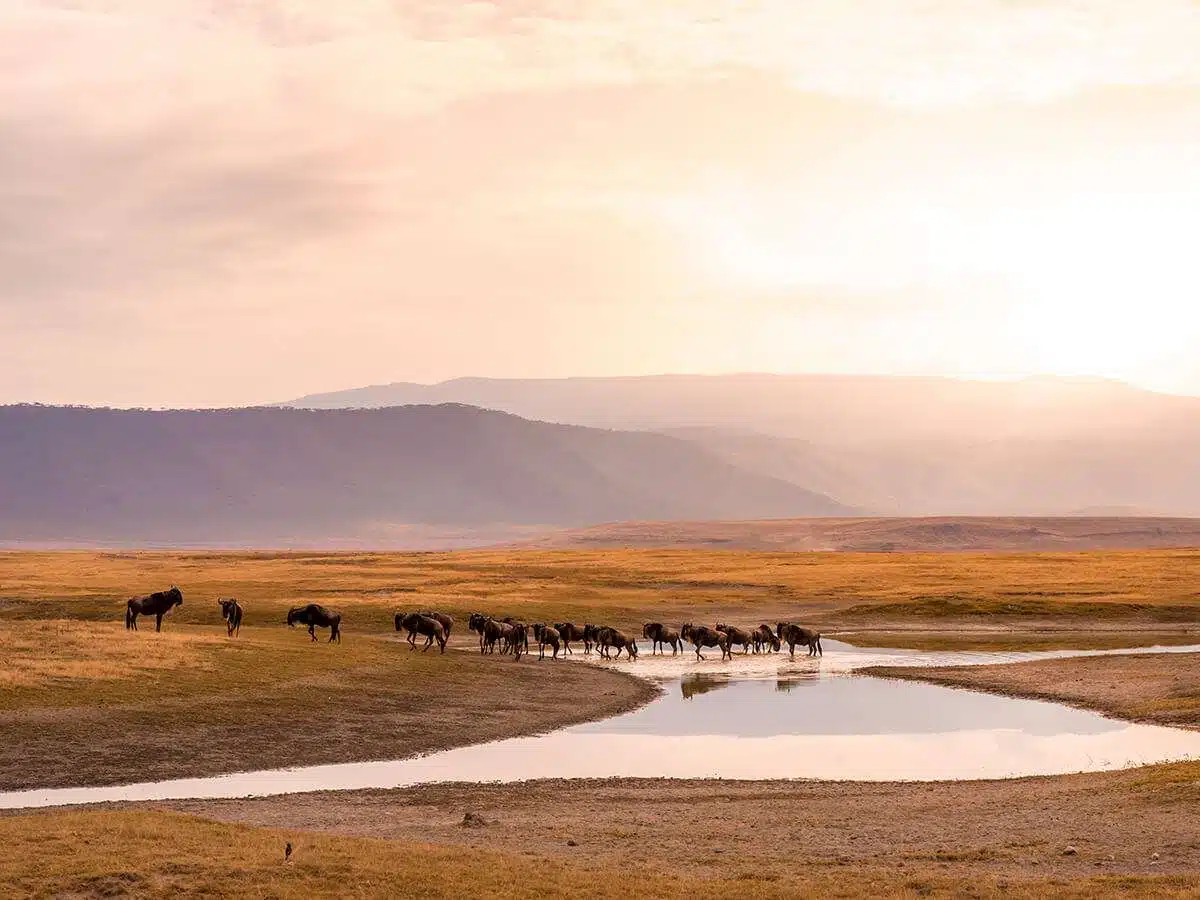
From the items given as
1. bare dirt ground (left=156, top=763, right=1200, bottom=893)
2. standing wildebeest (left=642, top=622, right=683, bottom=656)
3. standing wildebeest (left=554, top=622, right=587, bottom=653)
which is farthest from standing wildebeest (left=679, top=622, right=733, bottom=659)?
bare dirt ground (left=156, top=763, right=1200, bottom=893)

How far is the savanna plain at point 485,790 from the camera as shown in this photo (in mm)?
19672

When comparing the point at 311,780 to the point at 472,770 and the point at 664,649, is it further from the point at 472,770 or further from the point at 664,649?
the point at 664,649

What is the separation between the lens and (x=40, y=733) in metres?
33.4

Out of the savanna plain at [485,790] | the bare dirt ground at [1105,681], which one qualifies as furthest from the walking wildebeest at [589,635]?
the bare dirt ground at [1105,681]

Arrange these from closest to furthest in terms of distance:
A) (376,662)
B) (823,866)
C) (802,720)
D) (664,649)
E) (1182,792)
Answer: (823,866) → (1182,792) → (802,720) → (376,662) → (664,649)

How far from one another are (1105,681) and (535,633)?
24111 mm

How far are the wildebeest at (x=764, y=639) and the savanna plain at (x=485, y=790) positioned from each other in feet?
18.6

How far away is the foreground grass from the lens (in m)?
18.8

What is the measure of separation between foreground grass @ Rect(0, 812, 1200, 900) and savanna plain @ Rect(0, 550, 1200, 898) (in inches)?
2.2

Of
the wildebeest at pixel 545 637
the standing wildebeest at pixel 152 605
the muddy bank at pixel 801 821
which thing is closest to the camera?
the muddy bank at pixel 801 821

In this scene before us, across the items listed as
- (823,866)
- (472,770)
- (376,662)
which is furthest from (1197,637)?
(823,866)

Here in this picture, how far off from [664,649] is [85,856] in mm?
46974

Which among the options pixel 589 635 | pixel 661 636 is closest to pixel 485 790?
pixel 589 635

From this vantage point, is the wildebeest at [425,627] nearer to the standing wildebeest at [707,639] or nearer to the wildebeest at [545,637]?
the wildebeest at [545,637]
